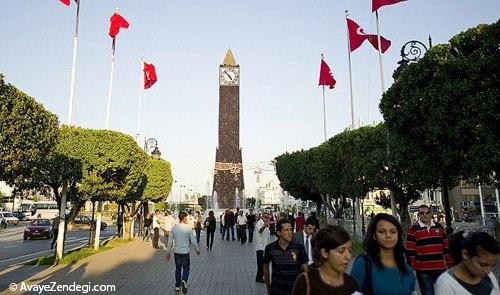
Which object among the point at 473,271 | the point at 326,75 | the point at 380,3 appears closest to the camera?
the point at 473,271

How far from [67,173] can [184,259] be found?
7655 mm

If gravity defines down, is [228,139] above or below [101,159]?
above

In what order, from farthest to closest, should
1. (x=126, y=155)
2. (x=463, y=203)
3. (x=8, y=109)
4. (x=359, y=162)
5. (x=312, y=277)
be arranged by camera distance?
(x=463, y=203), (x=359, y=162), (x=126, y=155), (x=8, y=109), (x=312, y=277)

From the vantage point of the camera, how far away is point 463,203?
2309 inches

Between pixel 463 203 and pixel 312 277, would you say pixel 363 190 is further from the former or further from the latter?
pixel 463 203

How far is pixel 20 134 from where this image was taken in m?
8.50

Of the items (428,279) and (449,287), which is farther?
(428,279)

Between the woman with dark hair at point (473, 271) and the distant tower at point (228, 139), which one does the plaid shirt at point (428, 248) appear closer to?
the woman with dark hair at point (473, 271)

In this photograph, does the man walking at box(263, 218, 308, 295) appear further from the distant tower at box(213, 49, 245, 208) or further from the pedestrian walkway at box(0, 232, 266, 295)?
the distant tower at box(213, 49, 245, 208)

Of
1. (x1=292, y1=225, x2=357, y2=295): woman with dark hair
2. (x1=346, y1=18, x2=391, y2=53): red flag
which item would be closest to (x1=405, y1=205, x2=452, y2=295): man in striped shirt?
(x1=292, y1=225, x2=357, y2=295): woman with dark hair

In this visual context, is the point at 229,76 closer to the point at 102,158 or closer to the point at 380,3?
the point at 380,3

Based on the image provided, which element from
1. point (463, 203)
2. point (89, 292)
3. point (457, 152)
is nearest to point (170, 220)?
point (89, 292)

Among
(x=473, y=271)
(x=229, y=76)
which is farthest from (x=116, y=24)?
(x=229, y=76)

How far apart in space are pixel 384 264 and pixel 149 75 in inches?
850
